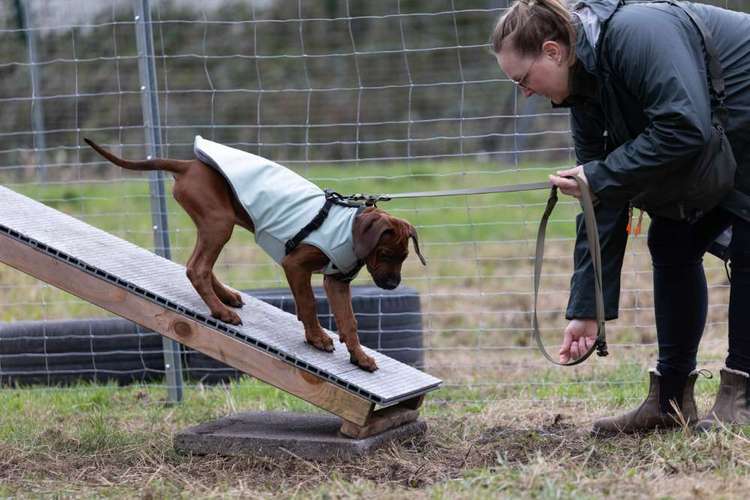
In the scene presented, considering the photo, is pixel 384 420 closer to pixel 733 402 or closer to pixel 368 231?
pixel 368 231

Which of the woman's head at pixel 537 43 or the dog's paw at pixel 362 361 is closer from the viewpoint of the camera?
the woman's head at pixel 537 43

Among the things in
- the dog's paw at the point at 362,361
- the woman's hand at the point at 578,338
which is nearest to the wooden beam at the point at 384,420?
the dog's paw at the point at 362,361

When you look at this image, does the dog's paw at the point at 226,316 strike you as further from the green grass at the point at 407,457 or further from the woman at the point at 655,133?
the woman at the point at 655,133

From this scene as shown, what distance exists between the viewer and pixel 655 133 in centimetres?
313

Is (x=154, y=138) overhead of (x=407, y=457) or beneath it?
overhead

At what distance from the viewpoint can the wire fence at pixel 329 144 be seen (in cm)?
532

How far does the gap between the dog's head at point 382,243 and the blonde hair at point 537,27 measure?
2.31 ft

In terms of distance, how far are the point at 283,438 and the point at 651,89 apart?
175cm

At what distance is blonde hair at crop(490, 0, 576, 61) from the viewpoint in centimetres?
325

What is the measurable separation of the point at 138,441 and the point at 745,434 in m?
2.28

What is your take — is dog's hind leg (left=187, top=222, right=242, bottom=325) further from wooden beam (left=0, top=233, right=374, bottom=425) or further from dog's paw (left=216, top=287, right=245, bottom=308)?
dog's paw (left=216, top=287, right=245, bottom=308)

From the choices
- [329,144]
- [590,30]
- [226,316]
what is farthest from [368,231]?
[329,144]

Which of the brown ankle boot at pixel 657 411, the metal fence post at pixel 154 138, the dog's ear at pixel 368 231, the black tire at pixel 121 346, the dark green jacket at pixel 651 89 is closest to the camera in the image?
the dark green jacket at pixel 651 89

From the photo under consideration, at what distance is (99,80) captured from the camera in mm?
11898
